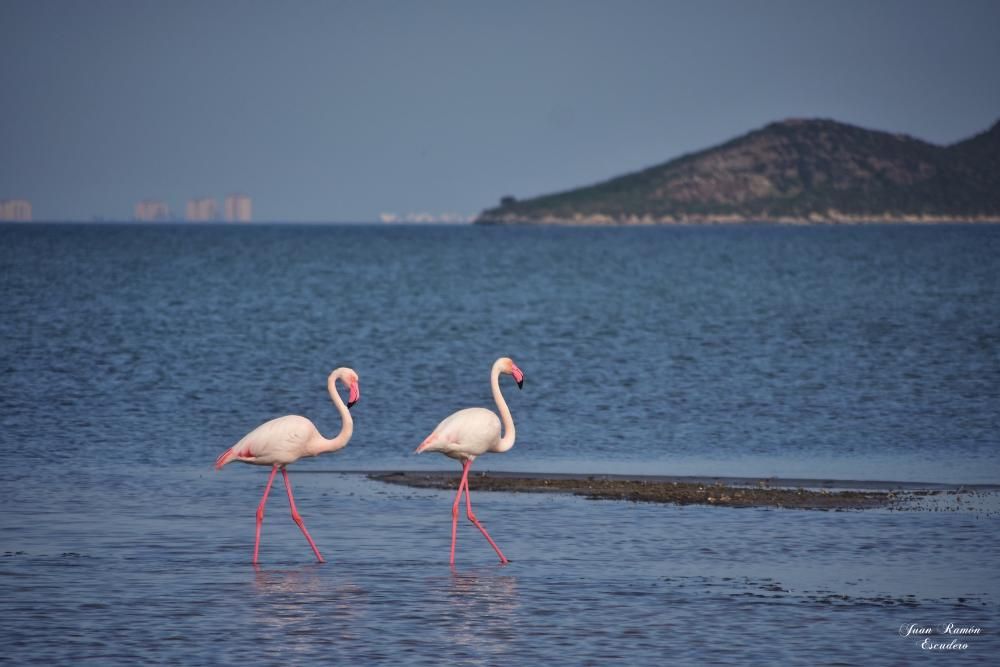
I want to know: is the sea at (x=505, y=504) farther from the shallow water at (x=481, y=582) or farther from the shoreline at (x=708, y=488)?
the shoreline at (x=708, y=488)

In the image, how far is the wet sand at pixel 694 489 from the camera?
56.1 feet

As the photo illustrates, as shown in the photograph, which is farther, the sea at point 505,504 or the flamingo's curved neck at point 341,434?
the flamingo's curved neck at point 341,434

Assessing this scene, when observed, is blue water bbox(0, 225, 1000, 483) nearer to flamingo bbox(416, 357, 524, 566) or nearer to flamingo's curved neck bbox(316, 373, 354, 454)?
flamingo bbox(416, 357, 524, 566)

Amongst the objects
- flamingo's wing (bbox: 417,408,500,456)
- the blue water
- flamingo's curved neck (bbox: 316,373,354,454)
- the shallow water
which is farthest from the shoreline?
flamingo's curved neck (bbox: 316,373,354,454)

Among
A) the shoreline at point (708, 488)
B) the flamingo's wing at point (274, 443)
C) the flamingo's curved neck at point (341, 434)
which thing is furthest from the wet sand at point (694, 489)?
the flamingo's wing at point (274, 443)

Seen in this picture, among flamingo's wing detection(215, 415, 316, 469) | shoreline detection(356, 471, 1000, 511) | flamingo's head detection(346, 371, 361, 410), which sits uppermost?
flamingo's head detection(346, 371, 361, 410)

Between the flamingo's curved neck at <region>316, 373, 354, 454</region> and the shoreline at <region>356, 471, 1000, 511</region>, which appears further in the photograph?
the shoreline at <region>356, 471, 1000, 511</region>

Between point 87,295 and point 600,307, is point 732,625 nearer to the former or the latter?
point 600,307

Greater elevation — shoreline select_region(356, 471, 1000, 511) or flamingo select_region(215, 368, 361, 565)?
flamingo select_region(215, 368, 361, 565)

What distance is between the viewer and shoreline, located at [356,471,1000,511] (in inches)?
673

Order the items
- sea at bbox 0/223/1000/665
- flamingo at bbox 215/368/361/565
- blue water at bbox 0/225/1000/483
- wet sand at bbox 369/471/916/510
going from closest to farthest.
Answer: sea at bbox 0/223/1000/665 → flamingo at bbox 215/368/361/565 → wet sand at bbox 369/471/916/510 → blue water at bbox 0/225/1000/483

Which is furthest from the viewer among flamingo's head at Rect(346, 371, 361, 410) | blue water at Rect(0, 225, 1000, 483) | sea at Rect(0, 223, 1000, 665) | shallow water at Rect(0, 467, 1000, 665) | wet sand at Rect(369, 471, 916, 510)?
blue water at Rect(0, 225, 1000, 483)

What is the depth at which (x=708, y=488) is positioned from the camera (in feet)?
58.8

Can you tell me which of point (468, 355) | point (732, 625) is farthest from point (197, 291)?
point (732, 625)
